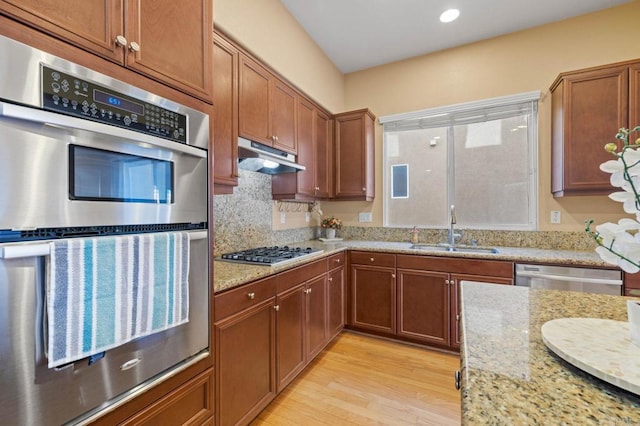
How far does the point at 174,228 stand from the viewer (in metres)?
1.17

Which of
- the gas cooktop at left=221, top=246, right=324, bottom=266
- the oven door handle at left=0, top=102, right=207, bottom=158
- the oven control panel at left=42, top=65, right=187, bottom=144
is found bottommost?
the gas cooktop at left=221, top=246, right=324, bottom=266

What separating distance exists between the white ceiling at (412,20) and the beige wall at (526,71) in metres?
0.10

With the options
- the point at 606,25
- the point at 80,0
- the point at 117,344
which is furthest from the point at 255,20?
the point at 606,25

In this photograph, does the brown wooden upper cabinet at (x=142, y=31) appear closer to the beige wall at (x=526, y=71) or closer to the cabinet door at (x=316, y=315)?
the cabinet door at (x=316, y=315)

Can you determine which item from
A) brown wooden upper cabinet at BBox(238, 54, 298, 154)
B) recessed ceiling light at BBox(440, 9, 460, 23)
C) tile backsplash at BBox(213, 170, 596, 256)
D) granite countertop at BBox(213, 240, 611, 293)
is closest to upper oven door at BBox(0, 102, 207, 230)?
granite countertop at BBox(213, 240, 611, 293)

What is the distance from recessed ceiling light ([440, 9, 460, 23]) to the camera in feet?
8.67

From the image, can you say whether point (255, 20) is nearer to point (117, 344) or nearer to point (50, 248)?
point (50, 248)

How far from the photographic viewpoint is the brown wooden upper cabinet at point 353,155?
3.34 metres

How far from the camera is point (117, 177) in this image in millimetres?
986

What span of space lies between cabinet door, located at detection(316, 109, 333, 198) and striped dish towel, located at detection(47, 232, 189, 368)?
6.83ft

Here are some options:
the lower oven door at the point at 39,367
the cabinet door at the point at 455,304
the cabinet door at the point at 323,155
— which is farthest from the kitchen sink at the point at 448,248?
the lower oven door at the point at 39,367

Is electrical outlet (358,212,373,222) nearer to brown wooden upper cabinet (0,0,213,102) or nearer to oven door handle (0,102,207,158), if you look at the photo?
brown wooden upper cabinet (0,0,213,102)

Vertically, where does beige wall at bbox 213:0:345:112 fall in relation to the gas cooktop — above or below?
above

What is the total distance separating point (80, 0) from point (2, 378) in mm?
1110
